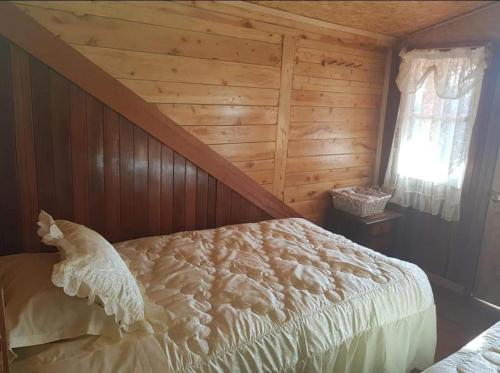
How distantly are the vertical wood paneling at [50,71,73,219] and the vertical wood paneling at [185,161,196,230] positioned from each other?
637mm

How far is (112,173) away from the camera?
212cm

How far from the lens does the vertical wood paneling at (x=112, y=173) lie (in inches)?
81.4

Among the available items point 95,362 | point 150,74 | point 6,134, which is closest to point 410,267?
point 95,362

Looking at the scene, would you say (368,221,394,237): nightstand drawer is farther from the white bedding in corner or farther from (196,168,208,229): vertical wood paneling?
(196,168,208,229): vertical wood paneling

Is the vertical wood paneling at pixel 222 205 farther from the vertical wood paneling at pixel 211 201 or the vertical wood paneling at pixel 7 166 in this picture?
the vertical wood paneling at pixel 7 166

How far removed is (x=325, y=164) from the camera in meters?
3.22

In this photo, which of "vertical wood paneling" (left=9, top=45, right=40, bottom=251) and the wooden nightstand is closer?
"vertical wood paneling" (left=9, top=45, right=40, bottom=251)

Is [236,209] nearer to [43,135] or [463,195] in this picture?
[43,135]

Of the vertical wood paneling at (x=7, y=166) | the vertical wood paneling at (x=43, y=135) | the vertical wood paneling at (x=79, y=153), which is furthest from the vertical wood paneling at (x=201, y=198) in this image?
the vertical wood paneling at (x=7, y=166)

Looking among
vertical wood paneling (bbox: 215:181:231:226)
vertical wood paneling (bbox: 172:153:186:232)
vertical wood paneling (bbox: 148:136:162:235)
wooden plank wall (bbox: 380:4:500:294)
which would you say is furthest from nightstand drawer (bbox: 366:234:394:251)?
vertical wood paneling (bbox: 148:136:162:235)

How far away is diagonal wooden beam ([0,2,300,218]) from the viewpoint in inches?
70.5

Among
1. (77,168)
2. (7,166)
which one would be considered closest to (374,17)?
(77,168)

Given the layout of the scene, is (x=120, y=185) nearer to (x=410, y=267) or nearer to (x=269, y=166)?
(x=269, y=166)

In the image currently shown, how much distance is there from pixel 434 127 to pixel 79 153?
2508 mm
